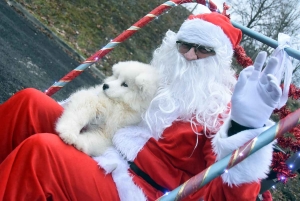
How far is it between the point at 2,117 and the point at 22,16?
4.85 meters

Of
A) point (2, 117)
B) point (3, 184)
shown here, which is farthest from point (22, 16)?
point (3, 184)

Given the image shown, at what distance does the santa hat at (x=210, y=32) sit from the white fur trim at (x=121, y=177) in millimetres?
772

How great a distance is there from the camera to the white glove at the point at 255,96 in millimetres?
1323

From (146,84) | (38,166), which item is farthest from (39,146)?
(146,84)

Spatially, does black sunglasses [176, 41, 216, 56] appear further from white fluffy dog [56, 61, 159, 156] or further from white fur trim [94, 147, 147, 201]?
white fur trim [94, 147, 147, 201]

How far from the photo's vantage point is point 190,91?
196 centimetres

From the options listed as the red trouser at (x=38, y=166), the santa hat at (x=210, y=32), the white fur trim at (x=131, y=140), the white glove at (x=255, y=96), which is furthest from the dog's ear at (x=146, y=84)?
the white glove at (x=255, y=96)

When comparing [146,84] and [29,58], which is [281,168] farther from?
[29,58]

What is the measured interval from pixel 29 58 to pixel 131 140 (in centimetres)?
338

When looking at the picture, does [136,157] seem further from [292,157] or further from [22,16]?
[22,16]

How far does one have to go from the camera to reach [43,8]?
23.4ft

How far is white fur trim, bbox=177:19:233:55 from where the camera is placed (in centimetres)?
197

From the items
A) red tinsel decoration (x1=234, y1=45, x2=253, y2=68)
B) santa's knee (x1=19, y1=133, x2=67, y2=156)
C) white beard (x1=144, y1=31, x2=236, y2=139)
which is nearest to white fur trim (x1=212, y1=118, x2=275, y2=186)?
white beard (x1=144, y1=31, x2=236, y2=139)

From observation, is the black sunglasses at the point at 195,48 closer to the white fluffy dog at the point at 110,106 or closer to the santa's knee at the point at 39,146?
the white fluffy dog at the point at 110,106
